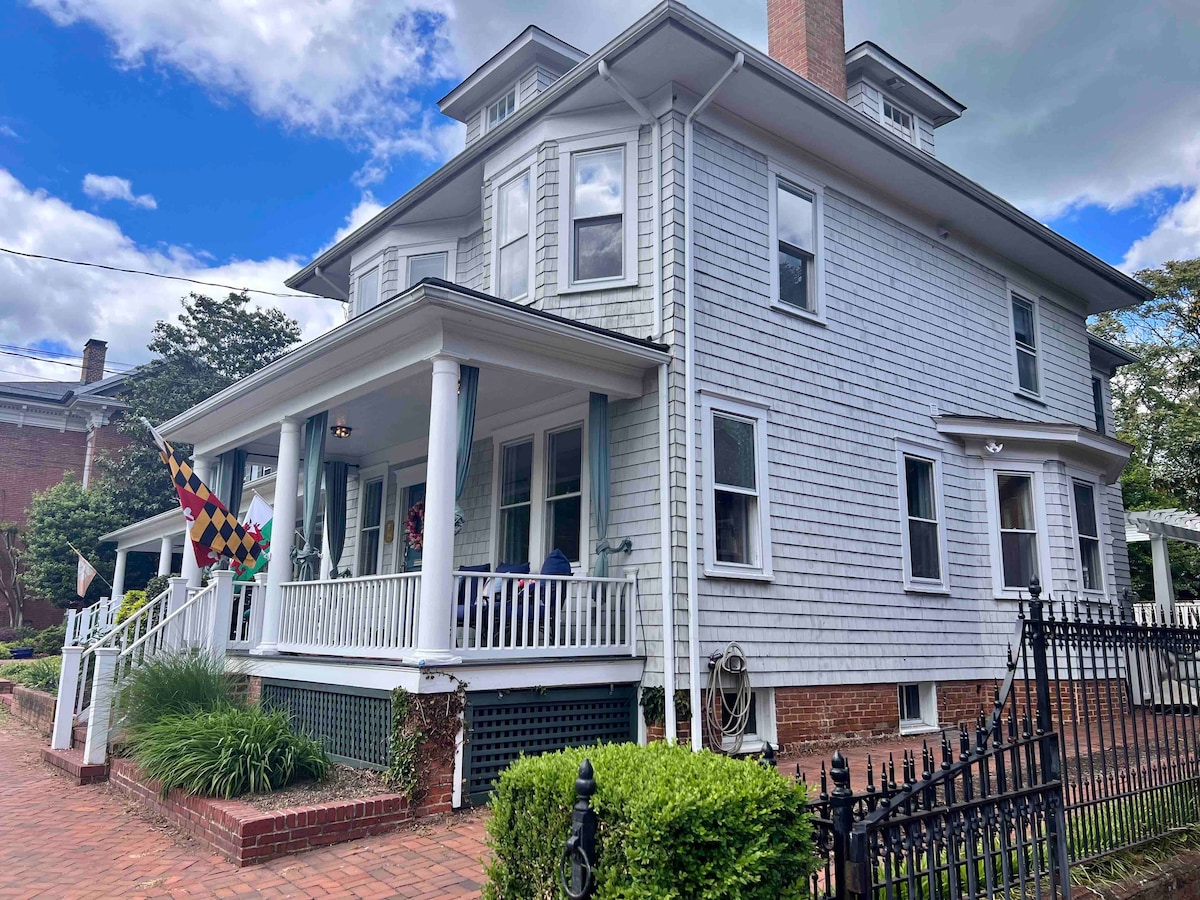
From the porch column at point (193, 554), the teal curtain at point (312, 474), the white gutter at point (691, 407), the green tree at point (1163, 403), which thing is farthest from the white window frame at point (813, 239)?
the green tree at point (1163, 403)

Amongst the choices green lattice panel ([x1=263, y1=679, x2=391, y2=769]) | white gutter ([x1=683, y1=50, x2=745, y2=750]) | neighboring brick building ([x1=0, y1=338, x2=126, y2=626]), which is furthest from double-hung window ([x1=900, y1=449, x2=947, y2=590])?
neighboring brick building ([x1=0, y1=338, x2=126, y2=626])

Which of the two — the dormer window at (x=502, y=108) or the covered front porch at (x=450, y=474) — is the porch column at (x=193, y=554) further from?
the dormer window at (x=502, y=108)

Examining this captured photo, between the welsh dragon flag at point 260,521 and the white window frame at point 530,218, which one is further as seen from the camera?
the welsh dragon flag at point 260,521

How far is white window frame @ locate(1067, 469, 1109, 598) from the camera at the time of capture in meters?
11.9

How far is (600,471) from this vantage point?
28.8 ft

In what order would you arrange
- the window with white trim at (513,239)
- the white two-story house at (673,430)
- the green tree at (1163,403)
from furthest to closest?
the green tree at (1163,403) → the window with white trim at (513,239) → the white two-story house at (673,430)

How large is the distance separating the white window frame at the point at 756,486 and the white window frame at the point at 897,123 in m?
7.62

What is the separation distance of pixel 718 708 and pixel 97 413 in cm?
2720

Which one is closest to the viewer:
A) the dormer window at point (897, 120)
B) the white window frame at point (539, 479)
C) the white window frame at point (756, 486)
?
the white window frame at point (756, 486)

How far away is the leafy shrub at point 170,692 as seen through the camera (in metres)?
7.95

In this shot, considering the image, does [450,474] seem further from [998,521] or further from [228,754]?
[998,521]

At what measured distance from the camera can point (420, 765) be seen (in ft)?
22.0

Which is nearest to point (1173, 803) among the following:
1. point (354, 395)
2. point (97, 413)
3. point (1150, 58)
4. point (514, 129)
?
point (354, 395)

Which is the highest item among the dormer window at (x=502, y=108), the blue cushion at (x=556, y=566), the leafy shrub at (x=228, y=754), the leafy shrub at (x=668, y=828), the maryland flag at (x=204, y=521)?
the dormer window at (x=502, y=108)
